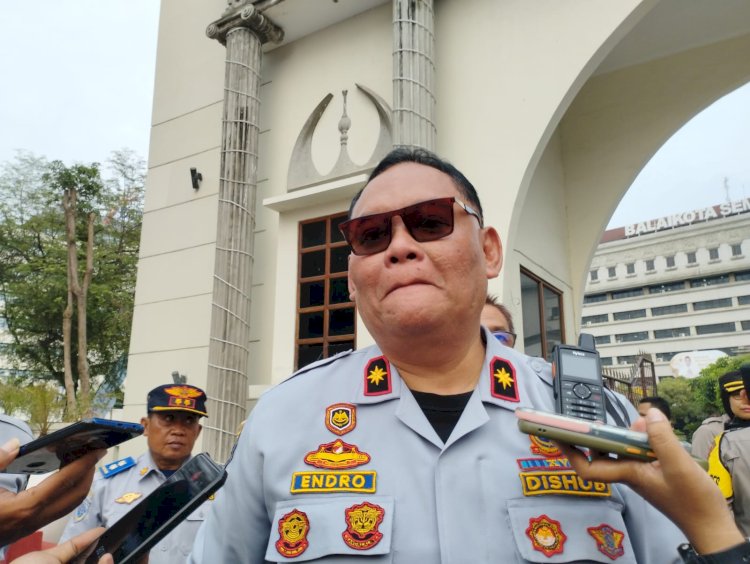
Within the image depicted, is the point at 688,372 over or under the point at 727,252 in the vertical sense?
under

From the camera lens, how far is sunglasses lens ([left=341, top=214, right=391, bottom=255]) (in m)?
1.33

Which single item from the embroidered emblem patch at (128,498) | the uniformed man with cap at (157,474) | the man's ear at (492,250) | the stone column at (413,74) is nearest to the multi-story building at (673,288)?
the stone column at (413,74)

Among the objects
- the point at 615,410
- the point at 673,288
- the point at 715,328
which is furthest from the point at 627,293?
the point at 615,410

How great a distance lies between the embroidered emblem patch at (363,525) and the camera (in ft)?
3.62

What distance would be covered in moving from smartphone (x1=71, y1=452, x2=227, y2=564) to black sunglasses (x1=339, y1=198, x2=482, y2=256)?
60 centimetres

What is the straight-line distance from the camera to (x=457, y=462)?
3.86 feet

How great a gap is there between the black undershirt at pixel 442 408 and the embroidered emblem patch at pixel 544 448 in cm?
17

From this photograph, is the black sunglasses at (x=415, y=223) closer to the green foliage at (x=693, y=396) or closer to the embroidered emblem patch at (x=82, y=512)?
the embroidered emblem patch at (x=82, y=512)

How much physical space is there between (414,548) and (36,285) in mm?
21439

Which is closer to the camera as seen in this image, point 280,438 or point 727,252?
point 280,438

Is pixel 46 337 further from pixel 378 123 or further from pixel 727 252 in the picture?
pixel 727 252

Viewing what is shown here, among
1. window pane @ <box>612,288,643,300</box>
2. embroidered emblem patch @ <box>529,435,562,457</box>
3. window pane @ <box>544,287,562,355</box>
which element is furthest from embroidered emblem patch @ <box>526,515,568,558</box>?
window pane @ <box>612,288,643,300</box>

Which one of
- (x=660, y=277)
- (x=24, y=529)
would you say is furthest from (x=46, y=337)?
(x=660, y=277)

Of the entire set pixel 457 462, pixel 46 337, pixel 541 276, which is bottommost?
pixel 457 462
